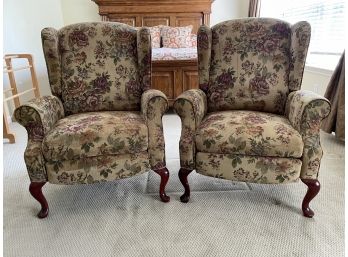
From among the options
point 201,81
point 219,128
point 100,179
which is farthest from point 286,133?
point 100,179

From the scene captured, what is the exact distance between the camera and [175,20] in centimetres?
462

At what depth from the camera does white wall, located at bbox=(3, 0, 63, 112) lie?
3.64 meters

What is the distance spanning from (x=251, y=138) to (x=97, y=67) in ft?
3.92

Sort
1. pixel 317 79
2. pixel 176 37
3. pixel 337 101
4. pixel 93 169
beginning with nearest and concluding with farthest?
pixel 93 169 < pixel 337 101 < pixel 317 79 < pixel 176 37

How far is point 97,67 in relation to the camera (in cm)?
194

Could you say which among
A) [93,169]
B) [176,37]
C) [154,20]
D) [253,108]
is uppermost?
[154,20]

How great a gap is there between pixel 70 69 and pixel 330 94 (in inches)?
91.8

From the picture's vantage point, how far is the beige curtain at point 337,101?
2404mm

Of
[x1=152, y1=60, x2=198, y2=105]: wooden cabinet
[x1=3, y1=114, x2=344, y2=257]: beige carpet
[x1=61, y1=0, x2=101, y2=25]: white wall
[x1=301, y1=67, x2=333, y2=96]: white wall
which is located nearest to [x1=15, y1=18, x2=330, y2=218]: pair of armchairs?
[x1=3, y1=114, x2=344, y2=257]: beige carpet

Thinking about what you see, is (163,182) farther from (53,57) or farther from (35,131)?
(53,57)

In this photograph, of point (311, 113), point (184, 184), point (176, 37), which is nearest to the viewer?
point (311, 113)

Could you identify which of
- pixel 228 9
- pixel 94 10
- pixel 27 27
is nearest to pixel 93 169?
pixel 27 27

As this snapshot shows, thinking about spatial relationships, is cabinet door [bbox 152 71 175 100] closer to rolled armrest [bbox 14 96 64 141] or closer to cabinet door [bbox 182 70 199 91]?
cabinet door [bbox 182 70 199 91]

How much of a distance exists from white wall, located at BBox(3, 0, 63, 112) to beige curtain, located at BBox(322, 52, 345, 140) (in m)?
3.83
